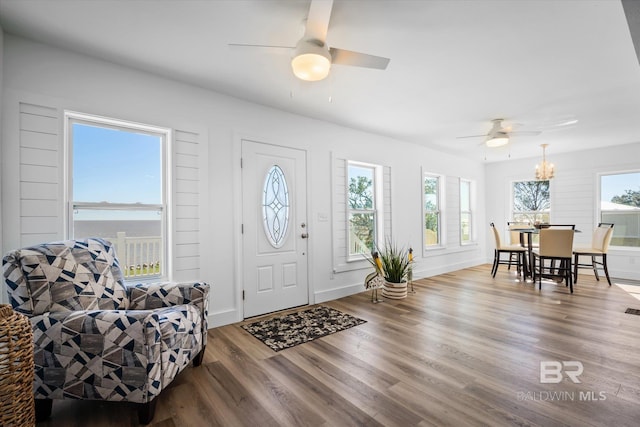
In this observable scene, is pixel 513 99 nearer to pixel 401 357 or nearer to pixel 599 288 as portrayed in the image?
pixel 401 357

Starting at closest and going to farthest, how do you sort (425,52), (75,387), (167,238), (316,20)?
(75,387)
(316,20)
(425,52)
(167,238)

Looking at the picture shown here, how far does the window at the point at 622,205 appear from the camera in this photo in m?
5.53

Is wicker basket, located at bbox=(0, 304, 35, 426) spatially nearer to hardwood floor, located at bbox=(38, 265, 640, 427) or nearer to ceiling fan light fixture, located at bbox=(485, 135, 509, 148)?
hardwood floor, located at bbox=(38, 265, 640, 427)

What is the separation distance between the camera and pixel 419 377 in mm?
2109

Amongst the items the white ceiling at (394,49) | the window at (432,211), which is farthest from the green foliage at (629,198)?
the window at (432,211)

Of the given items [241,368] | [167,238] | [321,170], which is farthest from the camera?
[321,170]

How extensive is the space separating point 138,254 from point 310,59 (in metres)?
2.36

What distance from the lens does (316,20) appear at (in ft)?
6.02

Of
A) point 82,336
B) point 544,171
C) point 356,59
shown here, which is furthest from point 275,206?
point 544,171

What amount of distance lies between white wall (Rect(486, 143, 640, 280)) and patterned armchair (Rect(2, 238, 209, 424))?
7.16 metres

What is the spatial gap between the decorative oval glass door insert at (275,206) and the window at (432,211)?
10.5ft

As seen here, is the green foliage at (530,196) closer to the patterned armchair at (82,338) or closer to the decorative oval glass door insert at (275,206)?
the decorative oval glass door insert at (275,206)

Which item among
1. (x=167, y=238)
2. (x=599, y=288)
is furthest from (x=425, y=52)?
(x=599, y=288)

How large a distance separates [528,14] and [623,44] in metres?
1.04
